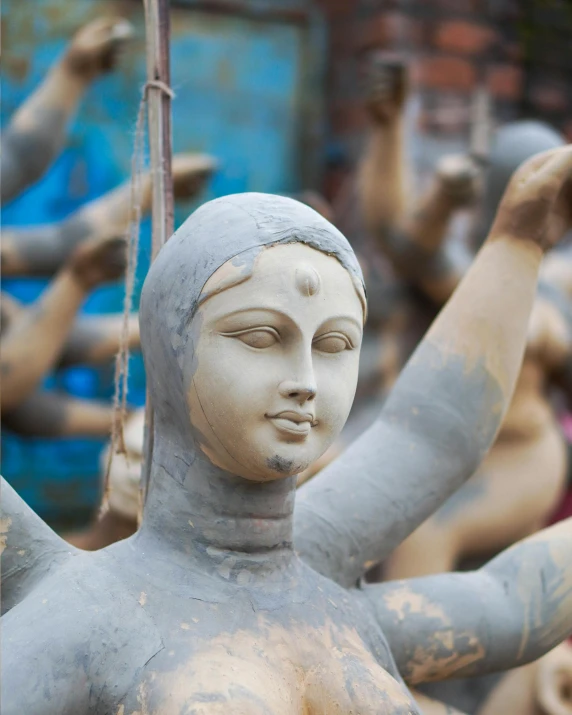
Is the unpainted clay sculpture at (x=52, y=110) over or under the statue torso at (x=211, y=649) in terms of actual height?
over

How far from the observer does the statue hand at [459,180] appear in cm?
208

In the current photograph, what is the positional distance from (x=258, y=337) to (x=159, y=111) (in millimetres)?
335

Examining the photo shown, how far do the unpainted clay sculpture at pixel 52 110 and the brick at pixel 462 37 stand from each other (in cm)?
97

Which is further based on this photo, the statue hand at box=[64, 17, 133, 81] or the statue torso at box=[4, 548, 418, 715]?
the statue hand at box=[64, 17, 133, 81]

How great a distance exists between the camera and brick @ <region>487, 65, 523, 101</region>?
2.98 metres

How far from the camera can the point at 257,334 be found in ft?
3.14

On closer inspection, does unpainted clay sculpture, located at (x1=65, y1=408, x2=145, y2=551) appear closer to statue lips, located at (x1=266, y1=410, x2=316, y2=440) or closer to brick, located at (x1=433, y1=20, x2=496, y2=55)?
statue lips, located at (x1=266, y1=410, x2=316, y2=440)

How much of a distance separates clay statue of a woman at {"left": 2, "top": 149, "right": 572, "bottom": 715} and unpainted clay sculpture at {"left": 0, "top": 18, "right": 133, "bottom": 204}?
1.15m

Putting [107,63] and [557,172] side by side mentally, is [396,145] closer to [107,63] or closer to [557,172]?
[107,63]

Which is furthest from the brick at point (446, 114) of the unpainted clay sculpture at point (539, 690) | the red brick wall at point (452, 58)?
the unpainted clay sculpture at point (539, 690)

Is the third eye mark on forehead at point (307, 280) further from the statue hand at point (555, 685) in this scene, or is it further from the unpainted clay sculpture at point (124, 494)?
the statue hand at point (555, 685)

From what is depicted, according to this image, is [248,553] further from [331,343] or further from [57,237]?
[57,237]

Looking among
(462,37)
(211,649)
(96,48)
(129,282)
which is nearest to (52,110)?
(96,48)

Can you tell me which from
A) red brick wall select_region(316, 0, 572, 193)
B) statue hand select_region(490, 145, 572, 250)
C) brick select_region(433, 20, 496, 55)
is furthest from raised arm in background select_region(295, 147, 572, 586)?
brick select_region(433, 20, 496, 55)
